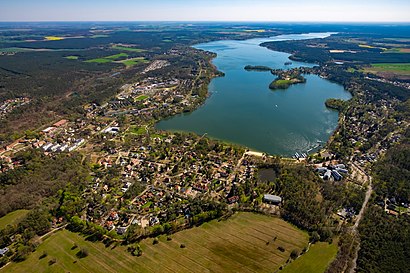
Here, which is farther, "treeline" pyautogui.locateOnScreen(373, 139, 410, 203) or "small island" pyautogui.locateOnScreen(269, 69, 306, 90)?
"small island" pyautogui.locateOnScreen(269, 69, 306, 90)

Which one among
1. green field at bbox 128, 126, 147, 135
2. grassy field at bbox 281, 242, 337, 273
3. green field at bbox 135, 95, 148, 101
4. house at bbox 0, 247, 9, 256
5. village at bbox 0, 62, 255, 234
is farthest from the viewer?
green field at bbox 135, 95, 148, 101

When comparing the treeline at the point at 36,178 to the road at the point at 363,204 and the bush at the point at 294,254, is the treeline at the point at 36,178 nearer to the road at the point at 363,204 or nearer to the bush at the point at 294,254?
the bush at the point at 294,254

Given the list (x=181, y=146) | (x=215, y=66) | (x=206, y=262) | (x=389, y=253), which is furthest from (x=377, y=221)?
(x=215, y=66)

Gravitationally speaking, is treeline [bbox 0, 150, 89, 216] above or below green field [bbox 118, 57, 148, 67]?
below

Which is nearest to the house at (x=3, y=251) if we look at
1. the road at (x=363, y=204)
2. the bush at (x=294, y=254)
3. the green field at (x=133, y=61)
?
the bush at (x=294, y=254)

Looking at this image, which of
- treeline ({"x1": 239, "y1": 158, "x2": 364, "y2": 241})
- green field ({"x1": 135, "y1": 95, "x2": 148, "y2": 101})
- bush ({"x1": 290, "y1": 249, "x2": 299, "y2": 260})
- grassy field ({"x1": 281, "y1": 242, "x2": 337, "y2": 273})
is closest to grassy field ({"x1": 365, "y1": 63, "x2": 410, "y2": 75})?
green field ({"x1": 135, "y1": 95, "x2": 148, "y2": 101})

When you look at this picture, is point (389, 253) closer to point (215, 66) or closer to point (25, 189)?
point (25, 189)

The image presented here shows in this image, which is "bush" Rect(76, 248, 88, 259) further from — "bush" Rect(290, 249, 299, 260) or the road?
the road
